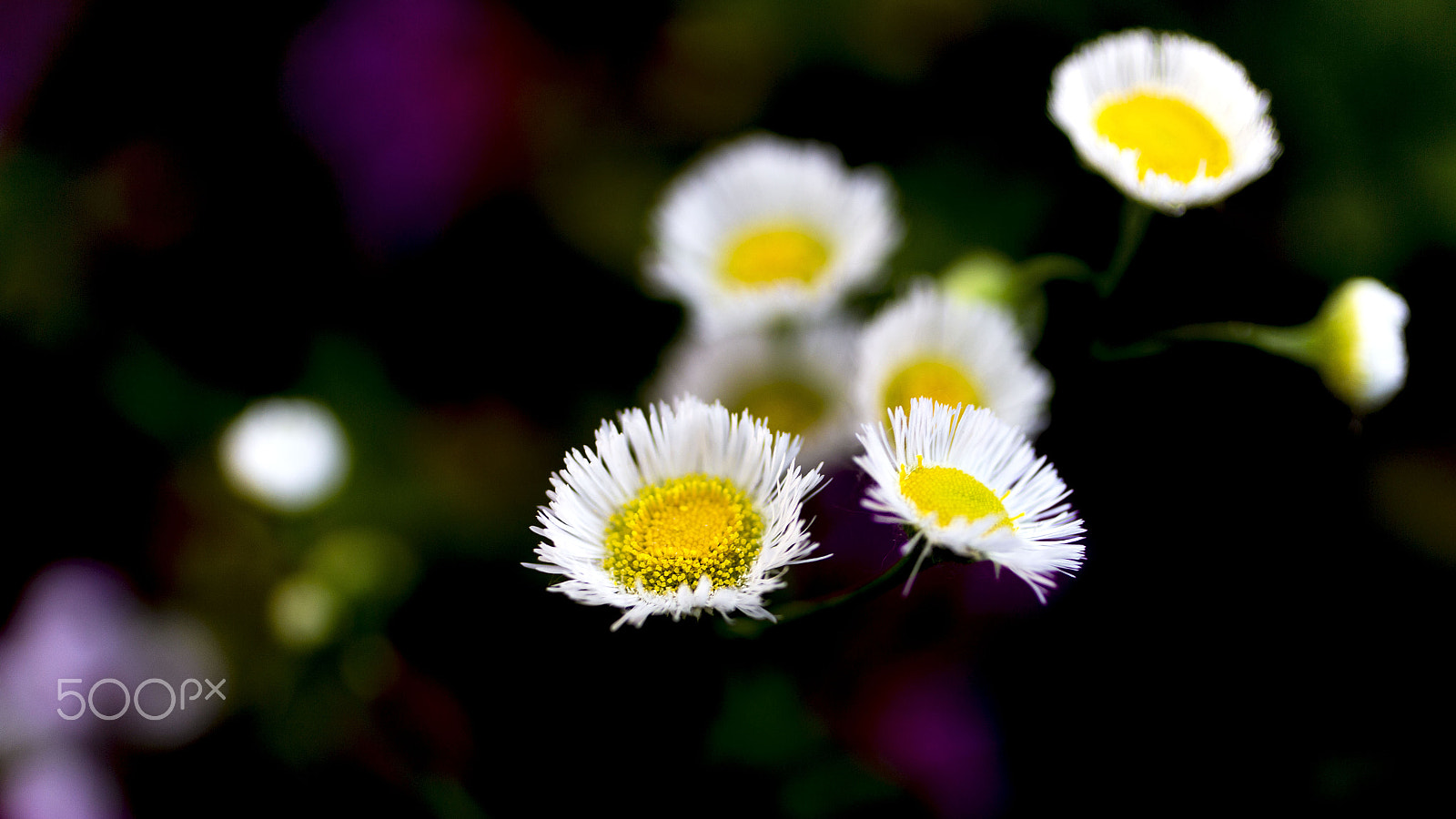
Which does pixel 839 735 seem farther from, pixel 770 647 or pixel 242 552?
pixel 242 552

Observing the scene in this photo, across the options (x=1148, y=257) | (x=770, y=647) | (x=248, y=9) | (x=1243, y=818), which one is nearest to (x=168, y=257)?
(x=248, y=9)

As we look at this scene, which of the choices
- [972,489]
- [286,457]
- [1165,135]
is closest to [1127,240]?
[1165,135]

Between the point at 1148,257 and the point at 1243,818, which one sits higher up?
the point at 1148,257

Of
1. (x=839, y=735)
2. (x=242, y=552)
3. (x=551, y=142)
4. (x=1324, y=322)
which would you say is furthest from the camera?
(x=551, y=142)

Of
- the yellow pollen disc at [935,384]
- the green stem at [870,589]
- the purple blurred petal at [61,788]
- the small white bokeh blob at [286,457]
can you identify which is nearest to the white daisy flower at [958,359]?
the yellow pollen disc at [935,384]

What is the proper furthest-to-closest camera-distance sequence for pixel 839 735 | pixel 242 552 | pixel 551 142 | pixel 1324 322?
pixel 551 142, pixel 242 552, pixel 839 735, pixel 1324 322

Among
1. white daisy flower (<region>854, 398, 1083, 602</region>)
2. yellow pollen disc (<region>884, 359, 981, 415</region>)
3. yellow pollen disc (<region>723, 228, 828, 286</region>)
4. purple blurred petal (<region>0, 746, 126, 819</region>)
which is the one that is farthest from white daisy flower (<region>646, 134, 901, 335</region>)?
purple blurred petal (<region>0, 746, 126, 819</region>)
